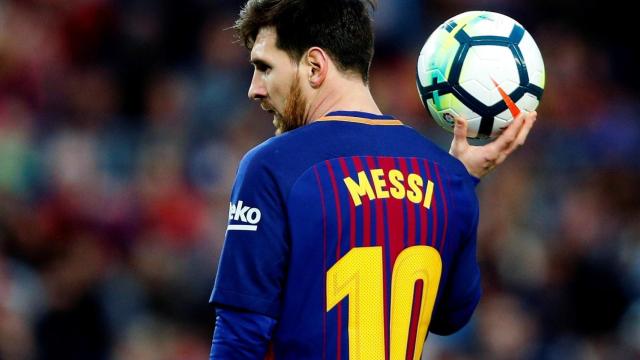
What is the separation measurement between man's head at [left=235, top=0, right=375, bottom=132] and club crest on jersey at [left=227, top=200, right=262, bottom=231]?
36 cm

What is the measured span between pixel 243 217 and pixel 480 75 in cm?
98

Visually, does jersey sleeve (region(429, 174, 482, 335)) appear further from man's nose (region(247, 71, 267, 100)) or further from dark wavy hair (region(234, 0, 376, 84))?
man's nose (region(247, 71, 267, 100))

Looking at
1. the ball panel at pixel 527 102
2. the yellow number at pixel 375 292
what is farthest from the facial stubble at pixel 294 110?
the ball panel at pixel 527 102

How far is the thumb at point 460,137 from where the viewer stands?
3.70m

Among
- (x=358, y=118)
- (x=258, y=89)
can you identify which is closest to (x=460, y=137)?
(x=358, y=118)

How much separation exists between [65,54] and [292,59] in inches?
309

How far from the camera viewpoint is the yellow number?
3379 mm

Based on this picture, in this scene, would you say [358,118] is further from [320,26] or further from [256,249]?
[256,249]

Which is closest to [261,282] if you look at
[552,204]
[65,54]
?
[552,204]

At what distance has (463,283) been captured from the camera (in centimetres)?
367

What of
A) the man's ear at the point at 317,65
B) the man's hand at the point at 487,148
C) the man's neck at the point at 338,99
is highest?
the man's ear at the point at 317,65

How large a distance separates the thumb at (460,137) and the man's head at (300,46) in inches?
13.7

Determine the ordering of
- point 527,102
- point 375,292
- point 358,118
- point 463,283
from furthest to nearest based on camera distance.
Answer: point 527,102 → point 463,283 → point 358,118 → point 375,292

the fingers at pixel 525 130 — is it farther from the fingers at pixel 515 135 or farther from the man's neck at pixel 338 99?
the man's neck at pixel 338 99
